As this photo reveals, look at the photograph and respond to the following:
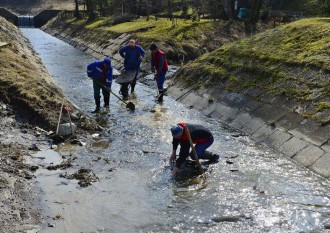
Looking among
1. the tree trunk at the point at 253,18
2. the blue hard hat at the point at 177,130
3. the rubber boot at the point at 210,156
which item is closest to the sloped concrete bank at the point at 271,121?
the rubber boot at the point at 210,156

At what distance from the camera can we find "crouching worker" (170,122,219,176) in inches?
430

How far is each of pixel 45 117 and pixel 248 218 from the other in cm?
804

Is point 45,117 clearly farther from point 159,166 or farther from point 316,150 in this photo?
point 316,150

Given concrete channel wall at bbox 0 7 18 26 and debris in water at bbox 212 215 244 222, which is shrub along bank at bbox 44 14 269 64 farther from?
concrete channel wall at bbox 0 7 18 26

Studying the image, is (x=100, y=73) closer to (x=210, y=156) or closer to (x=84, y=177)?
(x=210, y=156)

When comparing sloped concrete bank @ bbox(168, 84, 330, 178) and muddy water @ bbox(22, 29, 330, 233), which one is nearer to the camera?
muddy water @ bbox(22, 29, 330, 233)

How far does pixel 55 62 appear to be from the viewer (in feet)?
115

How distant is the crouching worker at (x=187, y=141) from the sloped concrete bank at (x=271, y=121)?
2.52m

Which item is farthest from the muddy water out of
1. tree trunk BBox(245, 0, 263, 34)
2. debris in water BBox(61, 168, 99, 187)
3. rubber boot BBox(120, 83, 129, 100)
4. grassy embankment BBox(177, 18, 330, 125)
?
tree trunk BBox(245, 0, 263, 34)

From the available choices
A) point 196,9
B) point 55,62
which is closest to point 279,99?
point 55,62

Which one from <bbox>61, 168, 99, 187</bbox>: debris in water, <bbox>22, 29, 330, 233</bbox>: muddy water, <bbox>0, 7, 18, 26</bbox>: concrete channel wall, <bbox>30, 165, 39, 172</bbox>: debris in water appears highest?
<bbox>30, 165, 39, 172</bbox>: debris in water

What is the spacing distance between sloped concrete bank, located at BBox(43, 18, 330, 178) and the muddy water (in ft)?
1.56

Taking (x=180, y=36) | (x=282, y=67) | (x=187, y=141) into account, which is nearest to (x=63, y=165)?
(x=187, y=141)

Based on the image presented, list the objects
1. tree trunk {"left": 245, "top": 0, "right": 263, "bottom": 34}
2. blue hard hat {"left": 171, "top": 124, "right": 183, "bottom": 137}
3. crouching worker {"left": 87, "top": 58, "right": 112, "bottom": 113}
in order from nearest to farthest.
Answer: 1. blue hard hat {"left": 171, "top": 124, "right": 183, "bottom": 137}
2. crouching worker {"left": 87, "top": 58, "right": 112, "bottom": 113}
3. tree trunk {"left": 245, "top": 0, "right": 263, "bottom": 34}
